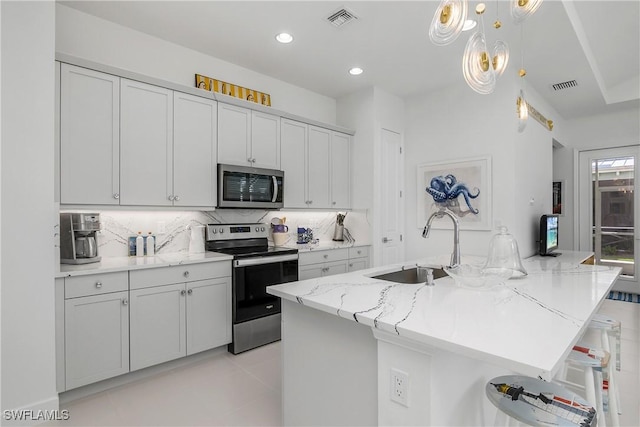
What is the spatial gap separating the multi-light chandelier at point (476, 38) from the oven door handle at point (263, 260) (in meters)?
2.19

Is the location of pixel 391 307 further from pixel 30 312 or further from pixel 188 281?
pixel 30 312

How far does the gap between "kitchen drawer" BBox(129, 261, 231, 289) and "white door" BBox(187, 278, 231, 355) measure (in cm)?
6

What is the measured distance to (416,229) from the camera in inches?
182

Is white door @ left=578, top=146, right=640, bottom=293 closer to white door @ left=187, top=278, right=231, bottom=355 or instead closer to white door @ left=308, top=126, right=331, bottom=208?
white door @ left=308, top=126, right=331, bottom=208

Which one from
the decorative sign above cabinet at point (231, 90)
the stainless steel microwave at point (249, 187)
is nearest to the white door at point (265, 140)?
the stainless steel microwave at point (249, 187)

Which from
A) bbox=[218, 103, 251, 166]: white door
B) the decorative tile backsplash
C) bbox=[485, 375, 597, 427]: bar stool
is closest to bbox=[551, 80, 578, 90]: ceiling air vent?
the decorative tile backsplash

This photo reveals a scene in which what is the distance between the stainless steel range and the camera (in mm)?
3027

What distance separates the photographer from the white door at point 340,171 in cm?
428

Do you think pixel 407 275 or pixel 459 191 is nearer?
pixel 407 275

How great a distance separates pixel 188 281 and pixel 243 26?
2209mm

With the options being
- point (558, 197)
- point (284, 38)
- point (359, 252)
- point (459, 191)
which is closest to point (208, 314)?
point (359, 252)

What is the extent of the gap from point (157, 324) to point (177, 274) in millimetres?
393

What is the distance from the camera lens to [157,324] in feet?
8.54

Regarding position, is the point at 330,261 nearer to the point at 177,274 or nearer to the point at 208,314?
the point at 208,314
